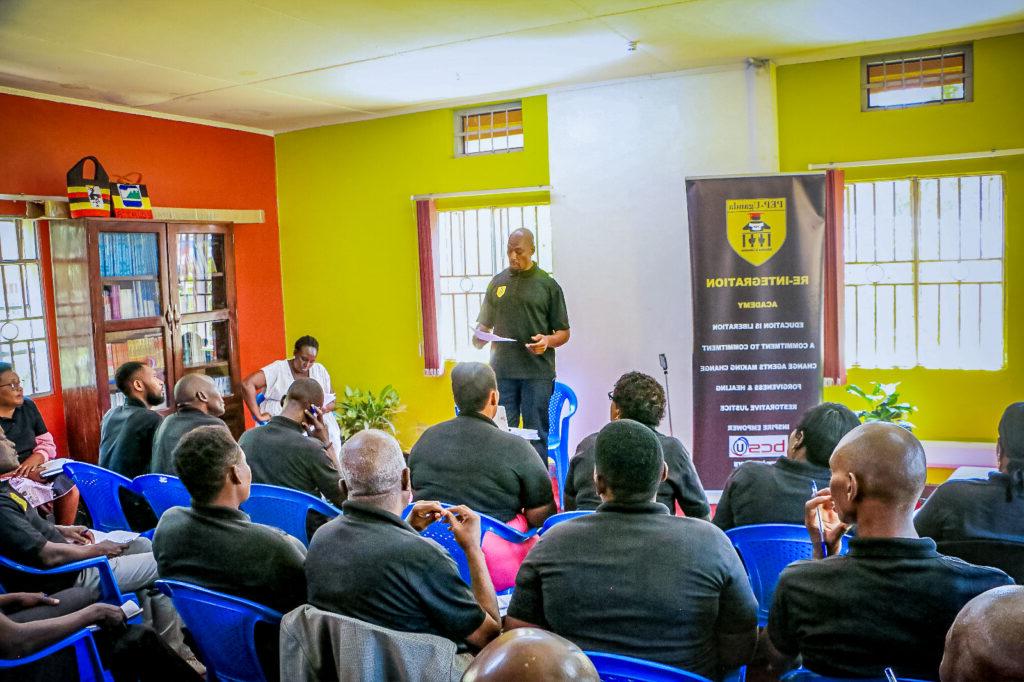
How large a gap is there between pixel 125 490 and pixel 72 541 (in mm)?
545

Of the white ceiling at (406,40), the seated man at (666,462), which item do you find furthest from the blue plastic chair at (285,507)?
the white ceiling at (406,40)

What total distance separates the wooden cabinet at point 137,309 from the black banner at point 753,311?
14.0ft

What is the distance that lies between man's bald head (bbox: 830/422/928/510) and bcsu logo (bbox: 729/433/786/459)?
143 inches

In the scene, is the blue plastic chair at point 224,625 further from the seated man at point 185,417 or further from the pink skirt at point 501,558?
the seated man at point 185,417

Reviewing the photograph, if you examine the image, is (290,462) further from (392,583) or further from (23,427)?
(23,427)

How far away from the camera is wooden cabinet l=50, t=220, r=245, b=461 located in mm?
6156

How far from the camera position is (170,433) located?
402 cm

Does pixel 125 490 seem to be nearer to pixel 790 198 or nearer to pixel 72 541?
pixel 72 541

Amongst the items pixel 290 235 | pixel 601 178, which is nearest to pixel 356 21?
pixel 601 178

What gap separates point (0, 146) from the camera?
19.3 feet

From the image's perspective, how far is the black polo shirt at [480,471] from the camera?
3.23m

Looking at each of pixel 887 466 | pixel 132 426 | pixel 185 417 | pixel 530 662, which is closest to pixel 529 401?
pixel 185 417

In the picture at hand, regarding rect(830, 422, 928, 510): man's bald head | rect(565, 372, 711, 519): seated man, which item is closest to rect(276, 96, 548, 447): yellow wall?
rect(565, 372, 711, 519): seated man

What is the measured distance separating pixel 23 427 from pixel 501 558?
3666 millimetres
